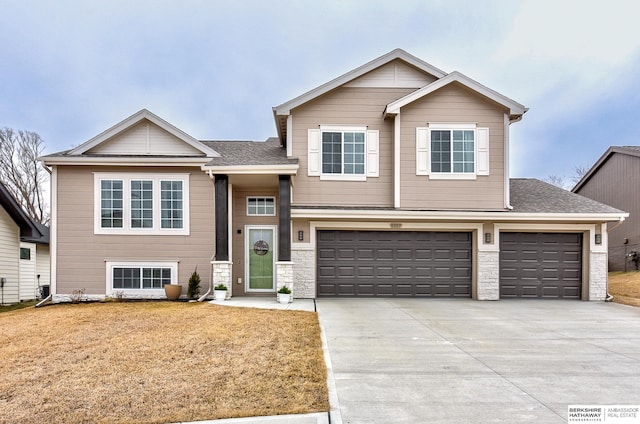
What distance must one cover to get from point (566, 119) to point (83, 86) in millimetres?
50498

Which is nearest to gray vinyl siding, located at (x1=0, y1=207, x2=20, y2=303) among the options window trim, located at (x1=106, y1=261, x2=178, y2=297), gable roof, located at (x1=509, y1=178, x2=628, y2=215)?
window trim, located at (x1=106, y1=261, x2=178, y2=297)

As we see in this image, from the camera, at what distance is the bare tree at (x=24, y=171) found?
27922 millimetres

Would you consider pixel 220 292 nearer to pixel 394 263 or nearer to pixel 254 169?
pixel 254 169

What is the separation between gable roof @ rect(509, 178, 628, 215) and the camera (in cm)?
1216

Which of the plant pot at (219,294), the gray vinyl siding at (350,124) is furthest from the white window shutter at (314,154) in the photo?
the plant pot at (219,294)

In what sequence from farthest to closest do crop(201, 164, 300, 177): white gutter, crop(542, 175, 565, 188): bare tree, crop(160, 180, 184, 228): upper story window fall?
crop(542, 175, 565, 188): bare tree → crop(160, 180, 184, 228): upper story window → crop(201, 164, 300, 177): white gutter

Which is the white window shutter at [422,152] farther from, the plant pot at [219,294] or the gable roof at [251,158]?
the plant pot at [219,294]

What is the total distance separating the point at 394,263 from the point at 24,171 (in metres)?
28.5

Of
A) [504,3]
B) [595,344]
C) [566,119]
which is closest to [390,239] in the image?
[595,344]

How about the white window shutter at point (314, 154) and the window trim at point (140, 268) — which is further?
the white window shutter at point (314, 154)

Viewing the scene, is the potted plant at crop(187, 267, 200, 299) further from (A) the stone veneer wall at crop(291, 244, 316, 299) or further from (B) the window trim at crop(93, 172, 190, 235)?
(A) the stone veneer wall at crop(291, 244, 316, 299)

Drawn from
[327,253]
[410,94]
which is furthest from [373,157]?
[327,253]

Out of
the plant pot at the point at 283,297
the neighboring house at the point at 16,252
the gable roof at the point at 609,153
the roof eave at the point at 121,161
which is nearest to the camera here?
the plant pot at the point at 283,297

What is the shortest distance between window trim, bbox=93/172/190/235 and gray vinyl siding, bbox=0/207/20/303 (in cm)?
495
